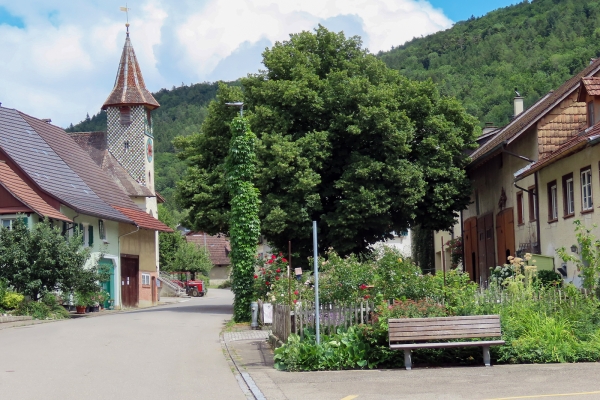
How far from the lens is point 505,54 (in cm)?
7888

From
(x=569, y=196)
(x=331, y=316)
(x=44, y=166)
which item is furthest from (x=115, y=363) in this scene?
(x=44, y=166)

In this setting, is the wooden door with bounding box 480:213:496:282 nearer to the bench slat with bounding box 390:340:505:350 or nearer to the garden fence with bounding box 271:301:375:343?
the garden fence with bounding box 271:301:375:343

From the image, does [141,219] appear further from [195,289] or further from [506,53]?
[506,53]

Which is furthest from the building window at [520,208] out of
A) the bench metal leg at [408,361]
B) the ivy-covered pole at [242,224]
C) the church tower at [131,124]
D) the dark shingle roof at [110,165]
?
the church tower at [131,124]

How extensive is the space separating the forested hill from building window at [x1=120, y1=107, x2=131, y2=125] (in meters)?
25.0

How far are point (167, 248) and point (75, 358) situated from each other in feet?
225

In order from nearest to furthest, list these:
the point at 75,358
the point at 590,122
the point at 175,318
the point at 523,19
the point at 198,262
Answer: the point at 75,358
the point at 590,122
the point at 175,318
the point at 198,262
the point at 523,19

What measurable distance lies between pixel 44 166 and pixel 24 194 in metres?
4.82

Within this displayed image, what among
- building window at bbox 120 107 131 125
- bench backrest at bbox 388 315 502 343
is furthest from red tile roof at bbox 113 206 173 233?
bench backrest at bbox 388 315 502 343

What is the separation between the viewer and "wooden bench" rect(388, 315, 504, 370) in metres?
14.7

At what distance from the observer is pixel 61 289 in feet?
120

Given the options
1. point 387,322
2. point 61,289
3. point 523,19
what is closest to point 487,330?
point 387,322

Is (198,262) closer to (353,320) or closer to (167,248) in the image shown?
(167,248)

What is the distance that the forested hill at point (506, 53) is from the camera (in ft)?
213
